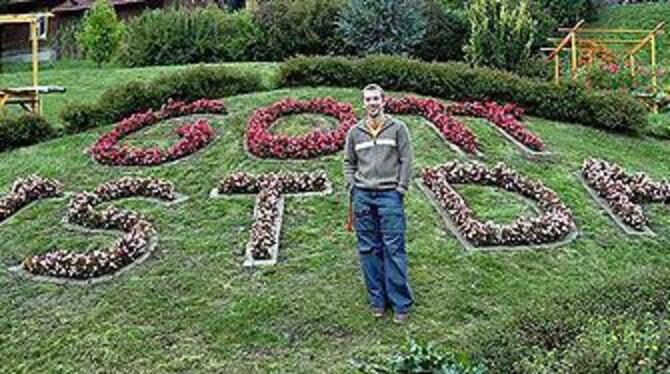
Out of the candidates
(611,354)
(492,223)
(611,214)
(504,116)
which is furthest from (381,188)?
(504,116)

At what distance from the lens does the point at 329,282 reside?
8.88m

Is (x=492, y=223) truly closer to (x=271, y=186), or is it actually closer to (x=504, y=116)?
(x=271, y=186)

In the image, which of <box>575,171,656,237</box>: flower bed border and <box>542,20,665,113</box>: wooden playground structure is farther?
<box>542,20,665,113</box>: wooden playground structure

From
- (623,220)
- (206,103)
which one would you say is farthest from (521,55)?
(623,220)

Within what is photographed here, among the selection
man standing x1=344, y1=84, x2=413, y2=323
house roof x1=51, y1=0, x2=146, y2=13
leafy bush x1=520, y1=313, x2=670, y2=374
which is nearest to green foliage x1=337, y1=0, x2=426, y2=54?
man standing x1=344, y1=84, x2=413, y2=323

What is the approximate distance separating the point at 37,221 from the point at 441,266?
4589 mm

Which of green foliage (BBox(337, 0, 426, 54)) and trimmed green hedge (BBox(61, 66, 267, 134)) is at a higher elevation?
green foliage (BBox(337, 0, 426, 54))

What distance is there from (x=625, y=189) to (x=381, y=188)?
4.54 m

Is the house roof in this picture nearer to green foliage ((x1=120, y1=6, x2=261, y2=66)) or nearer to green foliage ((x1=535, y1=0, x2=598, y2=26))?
green foliage ((x1=120, y1=6, x2=261, y2=66))

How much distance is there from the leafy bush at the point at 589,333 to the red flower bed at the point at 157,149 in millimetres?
6688

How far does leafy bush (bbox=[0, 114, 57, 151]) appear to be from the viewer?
46.9 feet

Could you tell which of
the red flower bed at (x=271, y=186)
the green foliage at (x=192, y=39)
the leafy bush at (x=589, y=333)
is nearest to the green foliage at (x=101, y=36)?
the green foliage at (x=192, y=39)

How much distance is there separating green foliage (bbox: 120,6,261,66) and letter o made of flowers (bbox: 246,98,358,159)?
30.4 ft

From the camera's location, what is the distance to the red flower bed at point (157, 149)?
1234 cm
